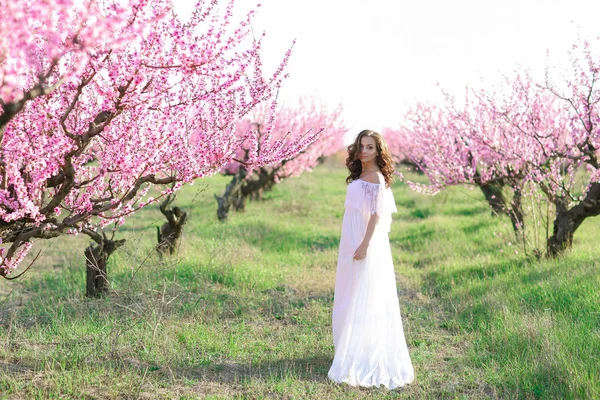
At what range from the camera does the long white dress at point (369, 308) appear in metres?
5.20

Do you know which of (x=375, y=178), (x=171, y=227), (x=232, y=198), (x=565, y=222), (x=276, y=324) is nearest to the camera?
(x=375, y=178)

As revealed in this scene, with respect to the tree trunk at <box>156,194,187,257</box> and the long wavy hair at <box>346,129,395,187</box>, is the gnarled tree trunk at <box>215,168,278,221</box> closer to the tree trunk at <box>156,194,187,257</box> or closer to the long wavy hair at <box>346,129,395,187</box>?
the tree trunk at <box>156,194,187,257</box>

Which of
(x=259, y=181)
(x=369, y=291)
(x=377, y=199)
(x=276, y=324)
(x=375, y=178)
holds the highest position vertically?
(x=375, y=178)

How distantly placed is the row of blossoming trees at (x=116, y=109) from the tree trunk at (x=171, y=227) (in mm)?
3501

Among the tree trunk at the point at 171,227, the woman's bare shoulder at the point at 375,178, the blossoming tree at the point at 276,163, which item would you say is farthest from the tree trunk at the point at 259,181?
the woman's bare shoulder at the point at 375,178

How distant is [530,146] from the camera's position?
9625 mm

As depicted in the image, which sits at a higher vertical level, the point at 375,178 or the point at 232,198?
the point at 375,178

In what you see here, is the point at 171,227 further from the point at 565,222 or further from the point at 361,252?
the point at 565,222

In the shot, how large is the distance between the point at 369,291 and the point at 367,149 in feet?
4.28

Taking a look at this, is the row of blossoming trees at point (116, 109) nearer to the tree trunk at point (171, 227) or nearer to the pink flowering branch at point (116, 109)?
the pink flowering branch at point (116, 109)

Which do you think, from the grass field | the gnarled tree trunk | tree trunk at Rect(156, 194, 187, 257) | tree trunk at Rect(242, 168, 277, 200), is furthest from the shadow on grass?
tree trunk at Rect(242, 168, 277, 200)

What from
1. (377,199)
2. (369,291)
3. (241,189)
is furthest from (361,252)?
(241,189)

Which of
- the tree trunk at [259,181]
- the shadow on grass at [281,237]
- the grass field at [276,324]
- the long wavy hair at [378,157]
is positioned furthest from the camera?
the tree trunk at [259,181]

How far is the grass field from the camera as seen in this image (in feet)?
16.2
